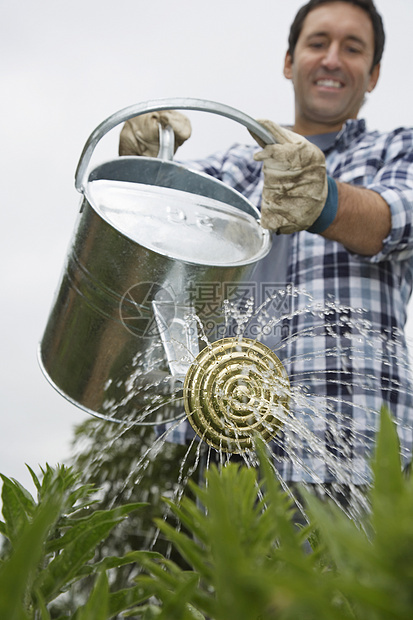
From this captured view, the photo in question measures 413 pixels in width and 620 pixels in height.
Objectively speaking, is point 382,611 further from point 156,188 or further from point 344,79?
point 344,79

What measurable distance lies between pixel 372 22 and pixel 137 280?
161 centimetres

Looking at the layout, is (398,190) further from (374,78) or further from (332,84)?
(374,78)

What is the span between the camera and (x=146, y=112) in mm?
1071

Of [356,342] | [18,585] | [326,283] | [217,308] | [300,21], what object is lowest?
[18,585]


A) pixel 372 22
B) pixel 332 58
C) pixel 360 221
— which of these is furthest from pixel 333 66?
pixel 360 221

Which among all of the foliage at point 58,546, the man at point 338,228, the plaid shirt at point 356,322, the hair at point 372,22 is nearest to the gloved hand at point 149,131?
the man at point 338,228

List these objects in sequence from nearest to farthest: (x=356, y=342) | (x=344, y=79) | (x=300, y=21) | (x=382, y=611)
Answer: (x=382, y=611) < (x=356, y=342) < (x=344, y=79) < (x=300, y=21)

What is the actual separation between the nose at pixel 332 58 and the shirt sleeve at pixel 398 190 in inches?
14.0

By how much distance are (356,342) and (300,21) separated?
4.25ft

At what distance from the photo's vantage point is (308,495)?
208 millimetres

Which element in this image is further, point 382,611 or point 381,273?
point 381,273

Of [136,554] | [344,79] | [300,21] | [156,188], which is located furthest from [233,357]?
[300,21]

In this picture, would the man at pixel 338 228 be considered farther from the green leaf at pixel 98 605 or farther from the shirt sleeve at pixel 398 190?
the green leaf at pixel 98 605

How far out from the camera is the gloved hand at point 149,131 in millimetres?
1739
